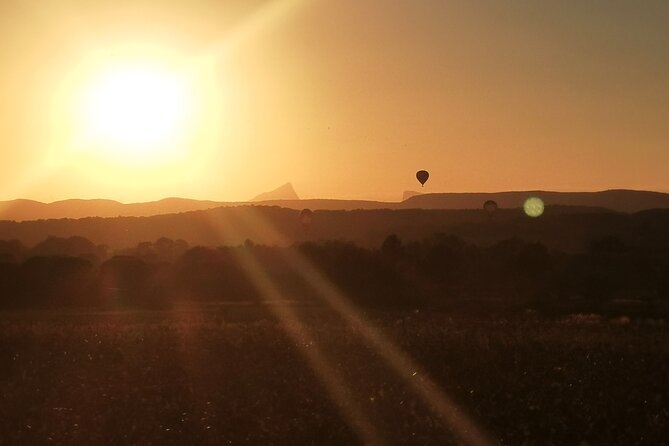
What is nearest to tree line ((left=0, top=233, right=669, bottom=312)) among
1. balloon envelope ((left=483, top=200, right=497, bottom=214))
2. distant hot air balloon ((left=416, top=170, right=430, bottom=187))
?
distant hot air balloon ((left=416, top=170, right=430, bottom=187))

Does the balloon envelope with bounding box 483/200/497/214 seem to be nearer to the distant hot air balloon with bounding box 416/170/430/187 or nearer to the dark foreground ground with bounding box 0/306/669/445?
the distant hot air balloon with bounding box 416/170/430/187

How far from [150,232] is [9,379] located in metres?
144

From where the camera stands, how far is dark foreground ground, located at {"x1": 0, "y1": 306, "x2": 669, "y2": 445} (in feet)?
42.3

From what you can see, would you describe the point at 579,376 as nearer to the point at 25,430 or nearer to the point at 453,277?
the point at 25,430

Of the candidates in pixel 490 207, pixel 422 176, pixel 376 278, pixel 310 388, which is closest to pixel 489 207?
pixel 490 207

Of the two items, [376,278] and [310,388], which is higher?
[310,388]

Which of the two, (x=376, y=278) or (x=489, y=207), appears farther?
(x=489, y=207)

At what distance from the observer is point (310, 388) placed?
15234 mm

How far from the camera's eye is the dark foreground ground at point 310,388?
1290 cm

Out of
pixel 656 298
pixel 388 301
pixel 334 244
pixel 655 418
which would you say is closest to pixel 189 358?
pixel 655 418

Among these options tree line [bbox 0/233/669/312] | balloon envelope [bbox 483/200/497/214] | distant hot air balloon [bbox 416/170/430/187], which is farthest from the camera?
balloon envelope [bbox 483/200/497/214]

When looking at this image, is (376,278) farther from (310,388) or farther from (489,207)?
(489,207)

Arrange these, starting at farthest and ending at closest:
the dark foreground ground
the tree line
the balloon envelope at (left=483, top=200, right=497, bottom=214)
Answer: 1. the balloon envelope at (left=483, top=200, right=497, bottom=214)
2. the tree line
3. the dark foreground ground

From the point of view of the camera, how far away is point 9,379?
1709cm
